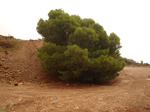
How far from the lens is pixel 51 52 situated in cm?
786

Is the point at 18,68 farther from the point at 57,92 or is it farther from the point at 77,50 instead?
the point at 77,50

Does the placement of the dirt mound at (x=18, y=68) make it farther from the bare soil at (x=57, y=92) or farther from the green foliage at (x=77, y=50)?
the green foliage at (x=77, y=50)

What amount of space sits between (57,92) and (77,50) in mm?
2640

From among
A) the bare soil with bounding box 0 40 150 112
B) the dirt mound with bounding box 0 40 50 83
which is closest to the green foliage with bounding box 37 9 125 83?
the bare soil with bounding box 0 40 150 112

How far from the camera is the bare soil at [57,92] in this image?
3.34 meters

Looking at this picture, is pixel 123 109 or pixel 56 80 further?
pixel 56 80

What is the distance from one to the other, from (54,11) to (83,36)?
350 centimetres

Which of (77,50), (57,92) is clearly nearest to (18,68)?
(57,92)

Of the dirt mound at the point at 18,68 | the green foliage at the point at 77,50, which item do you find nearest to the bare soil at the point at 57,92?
the dirt mound at the point at 18,68

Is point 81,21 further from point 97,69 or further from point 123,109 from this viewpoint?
point 123,109

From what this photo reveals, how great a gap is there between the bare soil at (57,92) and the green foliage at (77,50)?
1027 mm

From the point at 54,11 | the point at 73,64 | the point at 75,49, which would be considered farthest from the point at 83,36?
the point at 54,11

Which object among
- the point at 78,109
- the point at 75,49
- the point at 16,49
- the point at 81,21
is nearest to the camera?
the point at 78,109

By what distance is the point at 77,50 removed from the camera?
657 cm
